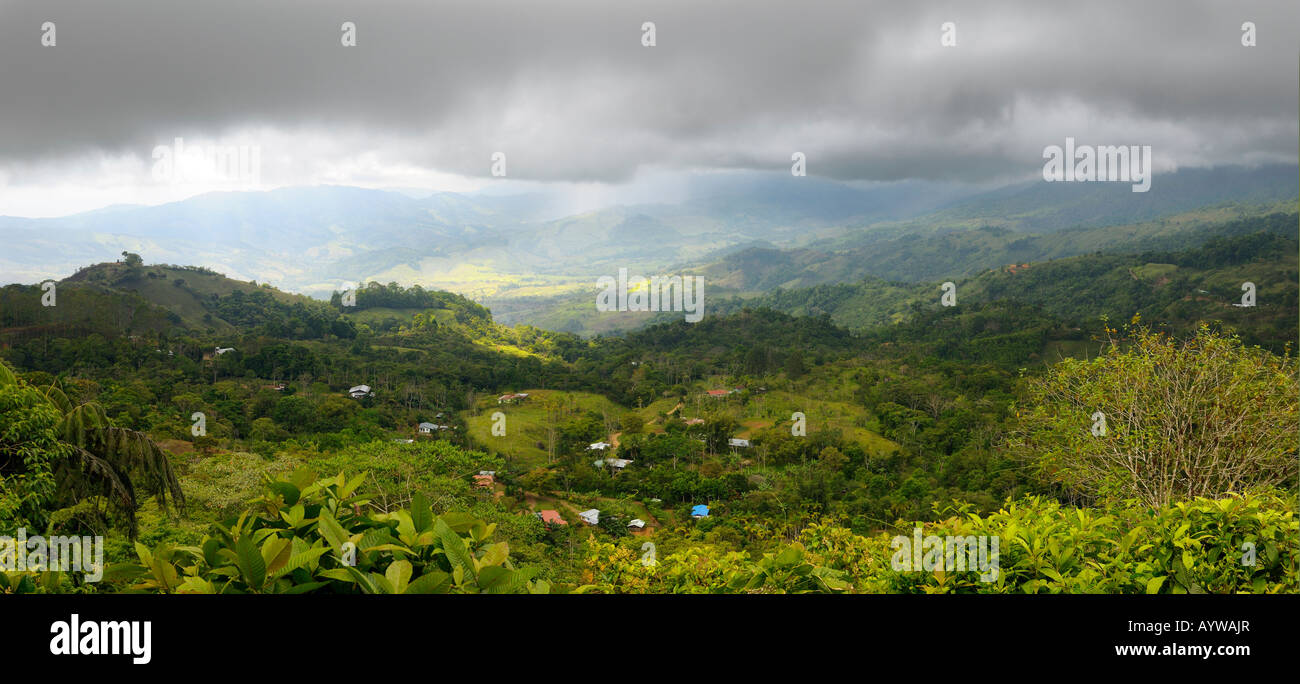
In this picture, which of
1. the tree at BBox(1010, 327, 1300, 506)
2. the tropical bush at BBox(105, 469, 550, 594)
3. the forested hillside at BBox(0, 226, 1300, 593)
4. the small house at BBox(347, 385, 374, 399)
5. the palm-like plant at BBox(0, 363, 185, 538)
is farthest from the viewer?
the small house at BBox(347, 385, 374, 399)

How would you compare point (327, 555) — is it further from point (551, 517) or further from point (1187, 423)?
point (551, 517)

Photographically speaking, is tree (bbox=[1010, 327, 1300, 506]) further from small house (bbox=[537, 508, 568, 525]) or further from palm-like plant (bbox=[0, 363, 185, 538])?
small house (bbox=[537, 508, 568, 525])

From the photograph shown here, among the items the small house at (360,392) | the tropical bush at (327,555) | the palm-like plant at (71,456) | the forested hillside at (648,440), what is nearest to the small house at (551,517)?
the forested hillside at (648,440)

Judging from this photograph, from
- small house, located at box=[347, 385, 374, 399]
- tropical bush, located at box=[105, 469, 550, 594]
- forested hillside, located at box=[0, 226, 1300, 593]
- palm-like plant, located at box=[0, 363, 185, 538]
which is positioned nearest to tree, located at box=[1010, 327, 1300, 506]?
forested hillside, located at box=[0, 226, 1300, 593]

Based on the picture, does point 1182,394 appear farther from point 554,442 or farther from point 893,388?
point 893,388

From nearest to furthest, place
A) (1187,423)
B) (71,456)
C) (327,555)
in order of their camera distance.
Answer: (327,555)
(71,456)
(1187,423)

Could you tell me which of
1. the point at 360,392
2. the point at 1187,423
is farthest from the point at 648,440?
the point at 1187,423

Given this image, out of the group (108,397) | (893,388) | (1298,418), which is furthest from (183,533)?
(893,388)
